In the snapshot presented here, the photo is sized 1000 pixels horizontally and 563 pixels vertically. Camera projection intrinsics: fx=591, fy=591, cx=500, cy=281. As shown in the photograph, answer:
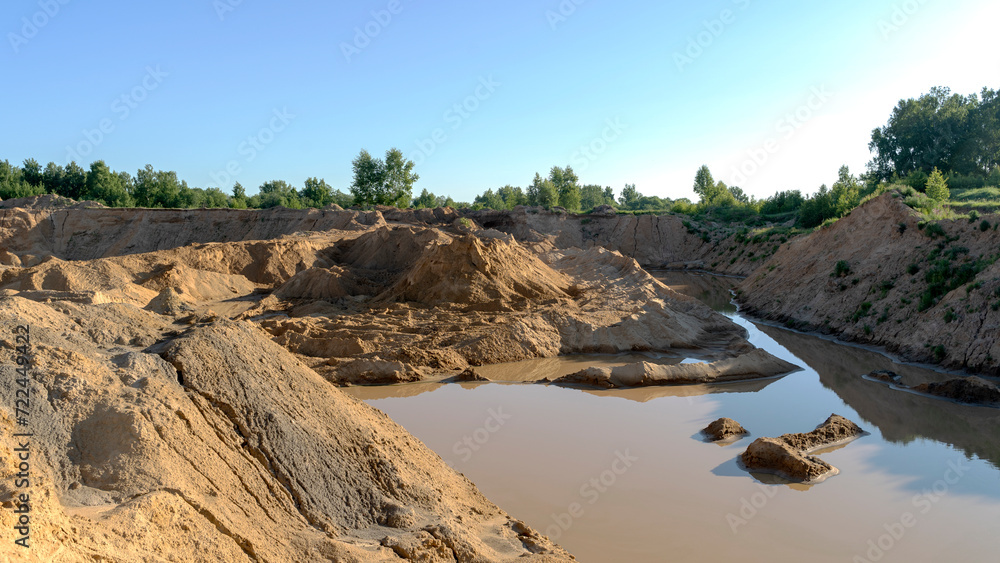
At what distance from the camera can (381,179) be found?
6000 cm

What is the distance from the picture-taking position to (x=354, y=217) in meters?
39.3

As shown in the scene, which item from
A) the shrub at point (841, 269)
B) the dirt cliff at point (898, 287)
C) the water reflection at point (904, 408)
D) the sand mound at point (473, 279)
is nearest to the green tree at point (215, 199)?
the sand mound at point (473, 279)

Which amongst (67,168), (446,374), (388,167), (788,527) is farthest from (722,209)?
(67,168)

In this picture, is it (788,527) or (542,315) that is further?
(542,315)

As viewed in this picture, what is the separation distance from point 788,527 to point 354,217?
117 feet

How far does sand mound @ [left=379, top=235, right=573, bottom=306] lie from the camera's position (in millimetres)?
19109

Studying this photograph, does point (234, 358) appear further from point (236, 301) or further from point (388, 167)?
point (388, 167)

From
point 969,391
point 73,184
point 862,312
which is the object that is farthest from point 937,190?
point 73,184

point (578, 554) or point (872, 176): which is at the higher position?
point (872, 176)

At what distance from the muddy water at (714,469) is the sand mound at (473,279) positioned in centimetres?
505

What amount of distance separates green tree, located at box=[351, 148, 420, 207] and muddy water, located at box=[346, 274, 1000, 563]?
159 feet

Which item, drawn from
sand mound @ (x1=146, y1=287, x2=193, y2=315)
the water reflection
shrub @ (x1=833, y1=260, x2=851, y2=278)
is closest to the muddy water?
the water reflection

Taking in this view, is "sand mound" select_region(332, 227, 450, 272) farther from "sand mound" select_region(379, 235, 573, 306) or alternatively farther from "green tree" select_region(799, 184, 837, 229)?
"green tree" select_region(799, 184, 837, 229)

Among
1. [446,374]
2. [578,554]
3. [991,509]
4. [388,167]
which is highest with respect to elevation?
[388,167]
